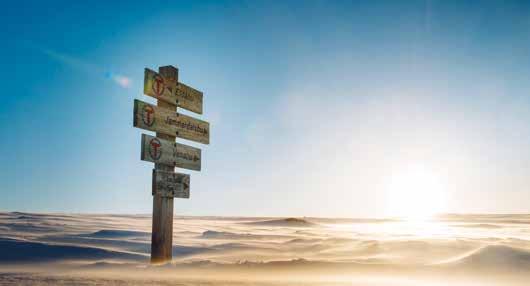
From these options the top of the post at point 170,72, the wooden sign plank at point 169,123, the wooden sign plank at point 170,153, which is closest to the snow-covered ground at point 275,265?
the wooden sign plank at point 170,153

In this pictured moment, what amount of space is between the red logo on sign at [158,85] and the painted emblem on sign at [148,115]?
36 cm

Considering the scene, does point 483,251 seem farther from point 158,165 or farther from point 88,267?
point 88,267

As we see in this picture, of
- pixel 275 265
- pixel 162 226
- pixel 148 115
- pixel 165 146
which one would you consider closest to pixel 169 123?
pixel 165 146

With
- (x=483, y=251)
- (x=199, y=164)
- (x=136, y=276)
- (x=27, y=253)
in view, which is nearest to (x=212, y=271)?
(x=136, y=276)

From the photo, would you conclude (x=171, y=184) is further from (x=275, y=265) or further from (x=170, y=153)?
(x=275, y=265)

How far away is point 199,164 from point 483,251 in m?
4.89

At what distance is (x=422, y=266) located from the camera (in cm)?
563

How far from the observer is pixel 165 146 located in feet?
21.5

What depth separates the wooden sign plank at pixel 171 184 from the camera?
6352 mm

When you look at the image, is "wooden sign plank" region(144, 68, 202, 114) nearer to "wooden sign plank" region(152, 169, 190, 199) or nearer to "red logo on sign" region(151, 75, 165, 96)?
"red logo on sign" region(151, 75, 165, 96)

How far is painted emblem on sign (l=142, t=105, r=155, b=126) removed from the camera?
6.11 meters

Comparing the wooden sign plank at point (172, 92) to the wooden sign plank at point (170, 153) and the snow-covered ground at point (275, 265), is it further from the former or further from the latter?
the snow-covered ground at point (275, 265)

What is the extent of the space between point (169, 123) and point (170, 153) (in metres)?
0.49

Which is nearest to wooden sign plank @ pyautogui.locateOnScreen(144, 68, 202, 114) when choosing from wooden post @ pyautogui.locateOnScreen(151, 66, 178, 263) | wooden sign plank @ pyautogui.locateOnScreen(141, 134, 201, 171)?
wooden post @ pyautogui.locateOnScreen(151, 66, 178, 263)
